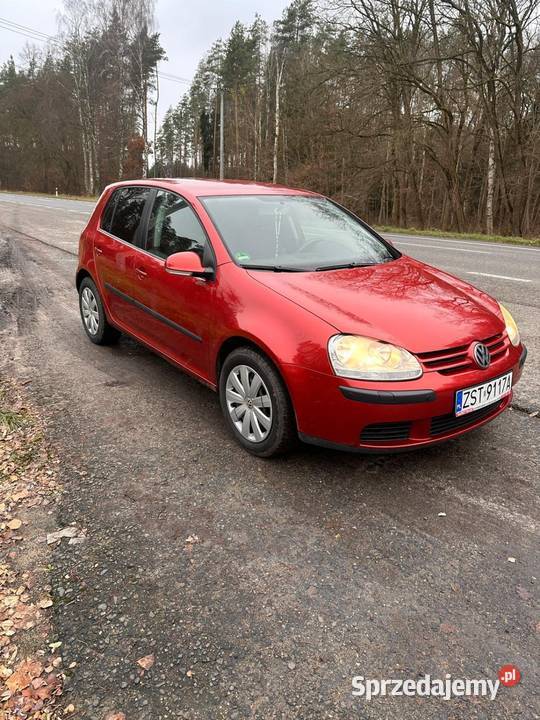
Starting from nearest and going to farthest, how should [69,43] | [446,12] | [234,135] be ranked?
[446,12] → [69,43] → [234,135]

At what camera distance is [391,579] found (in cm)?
216

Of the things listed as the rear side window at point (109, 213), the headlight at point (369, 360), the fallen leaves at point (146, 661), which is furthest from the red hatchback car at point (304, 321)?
the fallen leaves at point (146, 661)

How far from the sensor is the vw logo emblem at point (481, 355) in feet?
9.01

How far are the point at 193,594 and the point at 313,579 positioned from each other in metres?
0.49

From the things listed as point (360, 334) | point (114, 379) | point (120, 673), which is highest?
point (360, 334)

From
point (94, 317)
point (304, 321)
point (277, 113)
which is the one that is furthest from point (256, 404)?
point (277, 113)

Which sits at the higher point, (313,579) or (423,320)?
(423,320)

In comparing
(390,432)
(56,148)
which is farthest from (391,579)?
(56,148)

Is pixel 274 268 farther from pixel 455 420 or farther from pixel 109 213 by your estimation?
pixel 109 213

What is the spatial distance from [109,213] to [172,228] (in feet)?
4.25

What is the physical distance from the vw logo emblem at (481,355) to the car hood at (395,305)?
56 millimetres

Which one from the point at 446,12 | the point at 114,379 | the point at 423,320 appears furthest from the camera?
the point at 446,12

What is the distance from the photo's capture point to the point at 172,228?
381 cm

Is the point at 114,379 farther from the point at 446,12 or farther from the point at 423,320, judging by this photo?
the point at 446,12
